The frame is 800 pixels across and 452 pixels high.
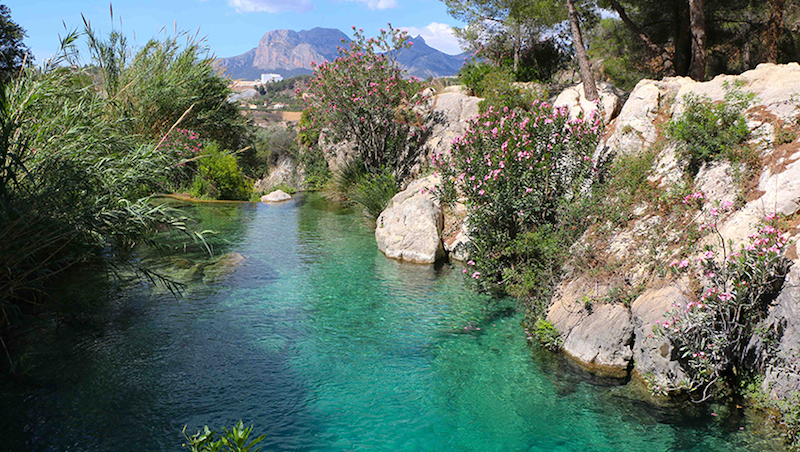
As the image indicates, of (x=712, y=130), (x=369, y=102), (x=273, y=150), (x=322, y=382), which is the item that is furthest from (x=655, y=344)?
(x=273, y=150)

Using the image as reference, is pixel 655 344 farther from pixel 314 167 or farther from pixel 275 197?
pixel 314 167

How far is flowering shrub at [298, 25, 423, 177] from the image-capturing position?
1545cm

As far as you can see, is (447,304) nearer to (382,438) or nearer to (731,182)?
(382,438)

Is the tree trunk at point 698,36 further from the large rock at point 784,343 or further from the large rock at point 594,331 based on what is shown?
the large rock at point 784,343

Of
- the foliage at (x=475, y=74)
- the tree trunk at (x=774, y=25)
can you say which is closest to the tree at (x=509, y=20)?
the foliage at (x=475, y=74)

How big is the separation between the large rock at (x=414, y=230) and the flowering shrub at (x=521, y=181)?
7.31 ft

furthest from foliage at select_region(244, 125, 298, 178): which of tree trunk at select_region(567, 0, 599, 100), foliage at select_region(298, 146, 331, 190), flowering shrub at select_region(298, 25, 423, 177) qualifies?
tree trunk at select_region(567, 0, 599, 100)

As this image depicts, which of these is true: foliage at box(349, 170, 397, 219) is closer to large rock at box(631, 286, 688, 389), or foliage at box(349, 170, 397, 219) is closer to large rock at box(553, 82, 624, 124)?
large rock at box(553, 82, 624, 124)

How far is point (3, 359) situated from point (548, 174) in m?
7.26

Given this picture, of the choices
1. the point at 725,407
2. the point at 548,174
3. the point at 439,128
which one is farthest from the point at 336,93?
the point at 725,407

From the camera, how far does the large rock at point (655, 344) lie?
4.84m

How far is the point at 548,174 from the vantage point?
24.4ft

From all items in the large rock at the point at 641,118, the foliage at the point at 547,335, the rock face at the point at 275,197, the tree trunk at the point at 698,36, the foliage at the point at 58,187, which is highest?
the tree trunk at the point at 698,36

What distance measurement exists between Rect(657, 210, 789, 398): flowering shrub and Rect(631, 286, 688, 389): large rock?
122mm
